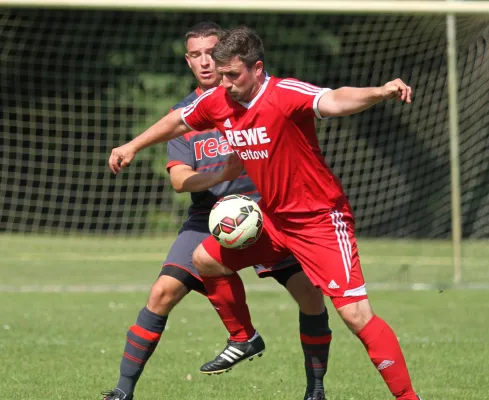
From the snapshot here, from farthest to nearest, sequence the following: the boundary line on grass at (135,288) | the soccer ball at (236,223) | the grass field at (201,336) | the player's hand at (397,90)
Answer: the boundary line on grass at (135,288) < the grass field at (201,336) < the soccer ball at (236,223) < the player's hand at (397,90)

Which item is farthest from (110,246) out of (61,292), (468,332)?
(468,332)

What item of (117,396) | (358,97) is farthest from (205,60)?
(117,396)

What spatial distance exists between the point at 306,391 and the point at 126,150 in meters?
1.86

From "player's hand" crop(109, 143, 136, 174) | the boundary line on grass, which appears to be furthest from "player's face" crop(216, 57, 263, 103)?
the boundary line on grass

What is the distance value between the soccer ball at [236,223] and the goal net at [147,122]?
11215 millimetres

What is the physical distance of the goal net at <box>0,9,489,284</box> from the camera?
57.1 feet

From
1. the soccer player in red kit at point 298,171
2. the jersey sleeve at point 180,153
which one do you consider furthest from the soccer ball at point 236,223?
the jersey sleeve at point 180,153

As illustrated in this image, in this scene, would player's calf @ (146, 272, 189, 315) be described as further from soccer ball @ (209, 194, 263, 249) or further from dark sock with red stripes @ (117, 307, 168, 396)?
soccer ball @ (209, 194, 263, 249)

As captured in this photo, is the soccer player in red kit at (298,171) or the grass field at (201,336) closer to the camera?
the soccer player in red kit at (298,171)

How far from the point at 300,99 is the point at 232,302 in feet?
5.00

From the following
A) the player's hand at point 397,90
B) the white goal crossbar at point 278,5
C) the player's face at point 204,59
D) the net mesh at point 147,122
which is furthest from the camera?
the net mesh at point 147,122

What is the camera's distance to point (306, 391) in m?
6.04

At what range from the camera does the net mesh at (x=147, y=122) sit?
17.4m

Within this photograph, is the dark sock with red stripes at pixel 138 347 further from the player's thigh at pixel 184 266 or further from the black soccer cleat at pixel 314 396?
the black soccer cleat at pixel 314 396
